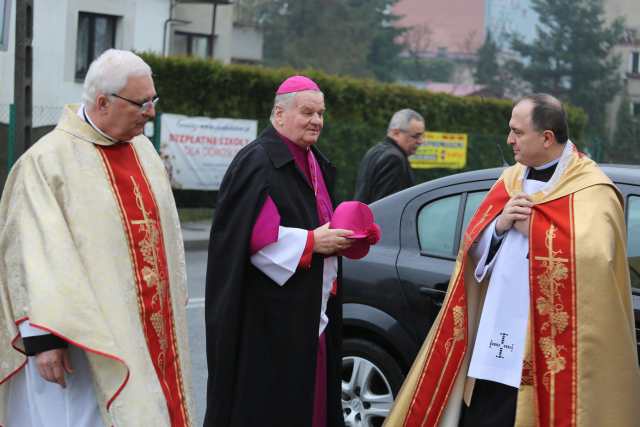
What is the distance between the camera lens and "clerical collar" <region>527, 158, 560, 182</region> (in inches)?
187

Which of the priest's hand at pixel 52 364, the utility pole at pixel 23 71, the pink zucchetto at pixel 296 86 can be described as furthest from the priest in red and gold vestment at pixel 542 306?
the utility pole at pixel 23 71

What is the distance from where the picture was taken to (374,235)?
186 inches

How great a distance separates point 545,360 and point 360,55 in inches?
2318

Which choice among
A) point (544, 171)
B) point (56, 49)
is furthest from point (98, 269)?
point (56, 49)

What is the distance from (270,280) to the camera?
15.5ft

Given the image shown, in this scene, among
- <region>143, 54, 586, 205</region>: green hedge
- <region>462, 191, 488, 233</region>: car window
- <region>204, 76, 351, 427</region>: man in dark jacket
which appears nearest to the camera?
<region>204, 76, 351, 427</region>: man in dark jacket

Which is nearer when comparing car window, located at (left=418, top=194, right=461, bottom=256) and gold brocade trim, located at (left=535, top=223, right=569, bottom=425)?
gold brocade trim, located at (left=535, top=223, right=569, bottom=425)

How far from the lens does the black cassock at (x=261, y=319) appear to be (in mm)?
4711

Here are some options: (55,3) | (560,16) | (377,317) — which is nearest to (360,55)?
(560,16)

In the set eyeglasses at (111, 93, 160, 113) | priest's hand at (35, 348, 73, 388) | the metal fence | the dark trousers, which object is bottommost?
the metal fence

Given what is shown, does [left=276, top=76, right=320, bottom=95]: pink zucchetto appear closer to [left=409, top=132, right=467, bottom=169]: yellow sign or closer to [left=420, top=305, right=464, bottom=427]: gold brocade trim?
[left=420, top=305, right=464, bottom=427]: gold brocade trim

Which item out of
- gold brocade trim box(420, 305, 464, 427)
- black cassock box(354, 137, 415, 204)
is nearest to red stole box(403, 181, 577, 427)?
gold brocade trim box(420, 305, 464, 427)

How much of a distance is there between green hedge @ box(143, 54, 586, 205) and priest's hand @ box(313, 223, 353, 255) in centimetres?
1508

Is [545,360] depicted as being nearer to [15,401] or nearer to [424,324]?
[424,324]
